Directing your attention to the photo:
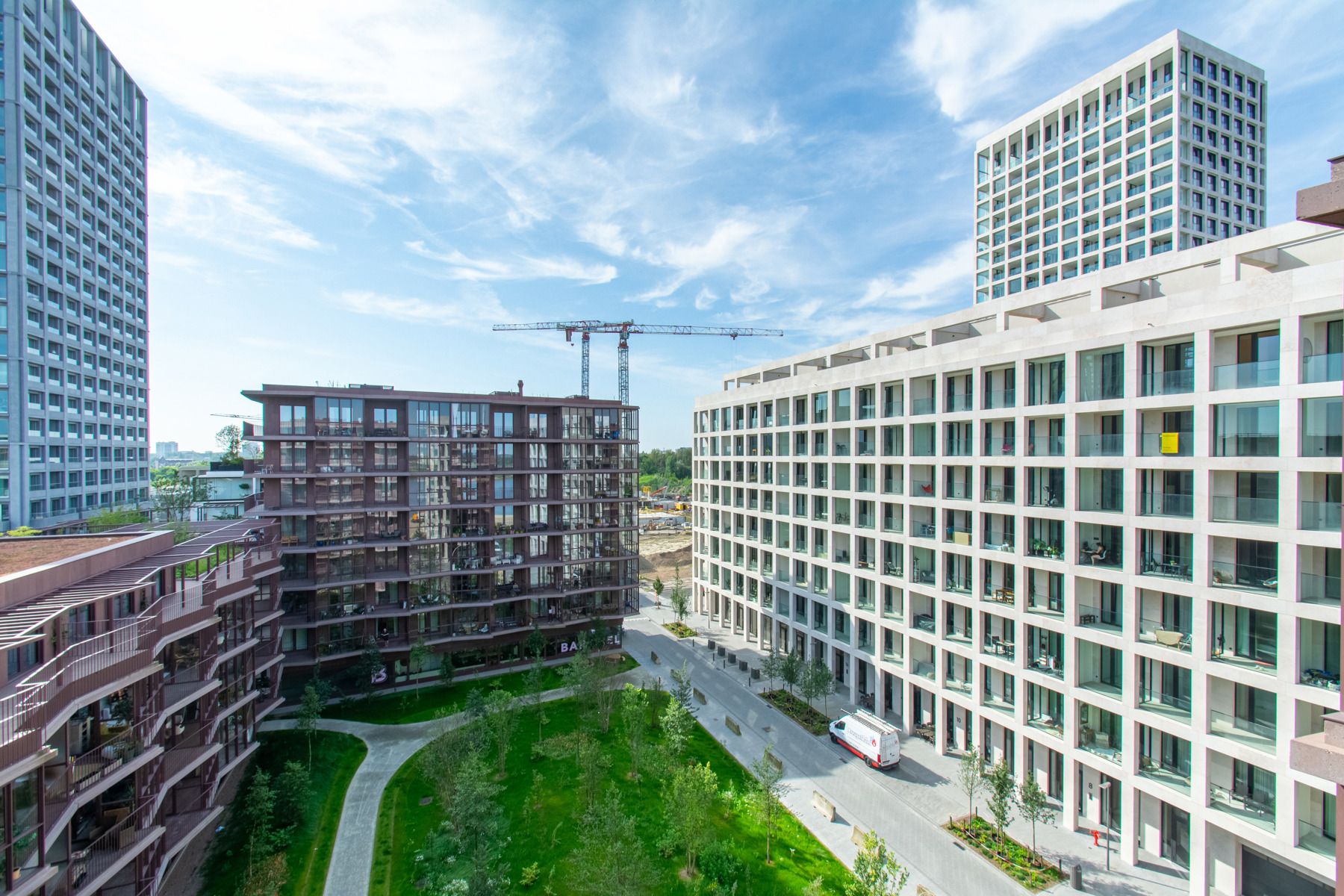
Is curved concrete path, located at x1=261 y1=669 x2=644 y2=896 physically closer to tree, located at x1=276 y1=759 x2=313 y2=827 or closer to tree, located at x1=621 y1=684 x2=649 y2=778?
tree, located at x1=276 y1=759 x2=313 y2=827

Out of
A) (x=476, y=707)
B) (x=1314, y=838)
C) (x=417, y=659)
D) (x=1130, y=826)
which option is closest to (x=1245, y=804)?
(x=1314, y=838)

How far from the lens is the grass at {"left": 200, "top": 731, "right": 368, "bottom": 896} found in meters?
22.6

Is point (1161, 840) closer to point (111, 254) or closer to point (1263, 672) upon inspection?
point (1263, 672)

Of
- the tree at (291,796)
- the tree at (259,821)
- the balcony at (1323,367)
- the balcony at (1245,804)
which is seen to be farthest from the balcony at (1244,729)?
the tree at (291,796)

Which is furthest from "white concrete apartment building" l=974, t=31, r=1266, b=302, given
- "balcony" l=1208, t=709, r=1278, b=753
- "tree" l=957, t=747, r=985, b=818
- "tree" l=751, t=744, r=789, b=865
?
"tree" l=751, t=744, r=789, b=865

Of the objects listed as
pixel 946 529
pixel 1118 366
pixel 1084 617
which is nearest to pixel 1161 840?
pixel 1084 617

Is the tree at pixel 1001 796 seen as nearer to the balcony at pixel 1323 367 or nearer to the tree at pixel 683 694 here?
the tree at pixel 683 694

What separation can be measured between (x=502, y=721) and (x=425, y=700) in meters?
12.2

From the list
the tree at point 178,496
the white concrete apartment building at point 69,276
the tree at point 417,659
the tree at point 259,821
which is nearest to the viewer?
the tree at point 259,821

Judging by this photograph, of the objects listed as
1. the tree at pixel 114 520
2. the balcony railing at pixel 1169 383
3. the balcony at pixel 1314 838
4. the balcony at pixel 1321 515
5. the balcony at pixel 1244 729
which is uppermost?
the balcony railing at pixel 1169 383

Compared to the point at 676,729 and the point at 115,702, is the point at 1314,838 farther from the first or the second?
the point at 115,702

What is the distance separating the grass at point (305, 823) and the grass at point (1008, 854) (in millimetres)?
26780

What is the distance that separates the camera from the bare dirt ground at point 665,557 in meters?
84.4

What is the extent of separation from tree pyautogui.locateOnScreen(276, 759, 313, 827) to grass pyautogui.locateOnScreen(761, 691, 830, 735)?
26856 millimetres
